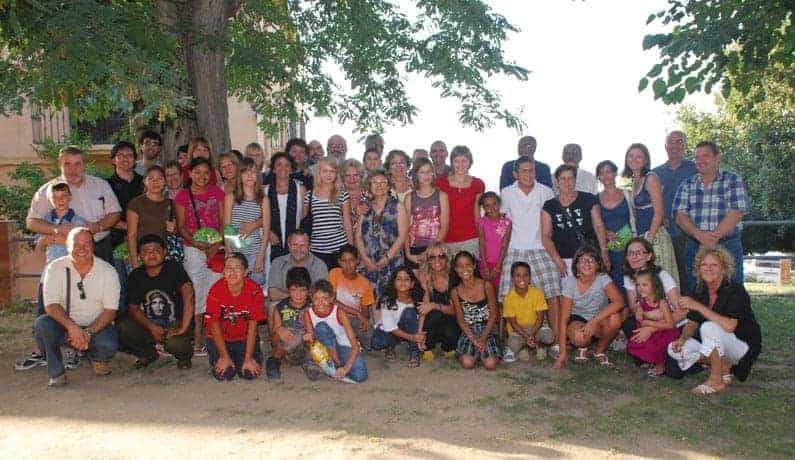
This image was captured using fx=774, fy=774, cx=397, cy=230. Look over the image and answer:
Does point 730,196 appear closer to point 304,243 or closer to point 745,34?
point 745,34

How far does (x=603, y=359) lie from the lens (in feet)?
20.7

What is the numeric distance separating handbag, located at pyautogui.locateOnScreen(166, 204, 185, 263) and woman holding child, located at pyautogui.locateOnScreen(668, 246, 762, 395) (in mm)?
4074

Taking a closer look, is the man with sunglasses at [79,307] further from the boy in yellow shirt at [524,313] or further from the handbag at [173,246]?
the boy in yellow shirt at [524,313]

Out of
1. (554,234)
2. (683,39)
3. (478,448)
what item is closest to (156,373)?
(478,448)

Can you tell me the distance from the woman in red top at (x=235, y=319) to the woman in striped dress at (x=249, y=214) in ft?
1.88

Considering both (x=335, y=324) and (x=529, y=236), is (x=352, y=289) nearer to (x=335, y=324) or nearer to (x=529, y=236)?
(x=335, y=324)

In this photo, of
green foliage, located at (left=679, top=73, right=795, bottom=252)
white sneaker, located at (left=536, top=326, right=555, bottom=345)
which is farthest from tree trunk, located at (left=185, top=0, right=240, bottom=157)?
green foliage, located at (left=679, top=73, right=795, bottom=252)

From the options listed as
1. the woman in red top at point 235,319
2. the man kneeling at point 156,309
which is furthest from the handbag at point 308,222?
the man kneeling at point 156,309

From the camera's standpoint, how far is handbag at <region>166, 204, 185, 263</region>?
6.64 meters

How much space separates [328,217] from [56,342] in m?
2.40

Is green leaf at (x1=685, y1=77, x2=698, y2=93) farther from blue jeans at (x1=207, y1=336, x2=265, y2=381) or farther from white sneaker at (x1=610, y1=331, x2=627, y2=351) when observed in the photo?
blue jeans at (x1=207, y1=336, x2=265, y2=381)

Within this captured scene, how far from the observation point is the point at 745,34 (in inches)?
222

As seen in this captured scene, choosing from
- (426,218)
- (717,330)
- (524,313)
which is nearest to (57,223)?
(426,218)

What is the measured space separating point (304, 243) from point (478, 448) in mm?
2763
